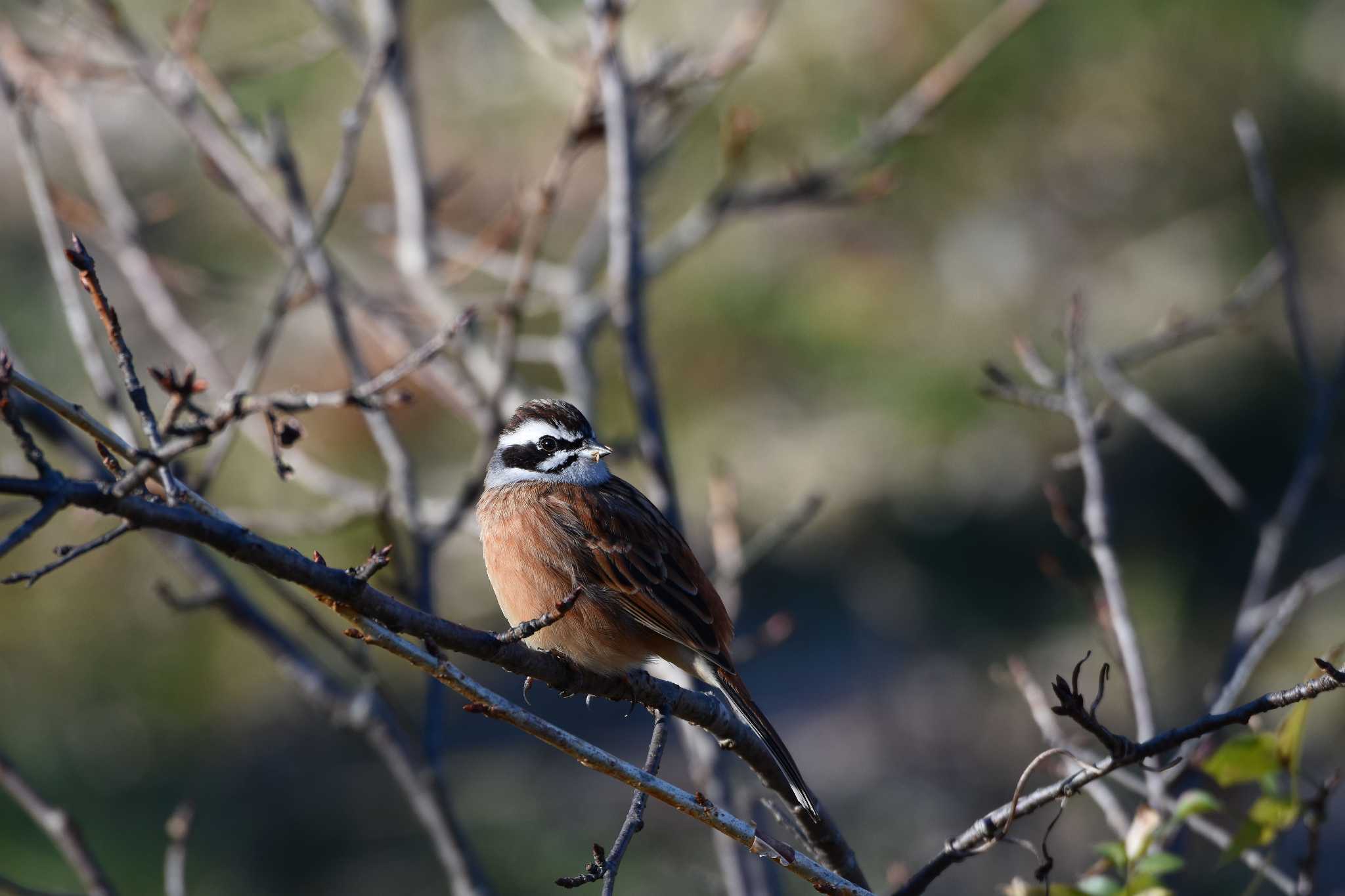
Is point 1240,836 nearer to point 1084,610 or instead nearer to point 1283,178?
point 1084,610

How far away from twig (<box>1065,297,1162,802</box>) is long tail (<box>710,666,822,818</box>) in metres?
0.83

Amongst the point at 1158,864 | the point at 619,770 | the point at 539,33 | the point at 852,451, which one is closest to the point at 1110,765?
the point at 1158,864

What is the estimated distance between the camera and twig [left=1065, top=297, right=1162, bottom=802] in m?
3.10

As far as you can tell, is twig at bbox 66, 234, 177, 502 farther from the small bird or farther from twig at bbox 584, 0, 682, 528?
twig at bbox 584, 0, 682, 528

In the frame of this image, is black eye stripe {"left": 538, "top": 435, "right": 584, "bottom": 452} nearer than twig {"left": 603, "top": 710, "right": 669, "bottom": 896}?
No

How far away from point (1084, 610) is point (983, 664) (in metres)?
0.74

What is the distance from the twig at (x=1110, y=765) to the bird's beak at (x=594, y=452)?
6.08 feet

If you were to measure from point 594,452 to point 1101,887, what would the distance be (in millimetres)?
2084

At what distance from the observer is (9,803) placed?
24.2ft

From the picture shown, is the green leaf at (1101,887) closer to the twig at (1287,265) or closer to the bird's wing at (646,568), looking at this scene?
the bird's wing at (646,568)

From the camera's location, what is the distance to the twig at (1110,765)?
1.88m

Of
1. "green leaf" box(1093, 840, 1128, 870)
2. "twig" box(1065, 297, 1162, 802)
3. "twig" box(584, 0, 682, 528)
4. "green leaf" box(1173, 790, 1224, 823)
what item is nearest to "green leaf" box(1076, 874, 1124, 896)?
"green leaf" box(1093, 840, 1128, 870)

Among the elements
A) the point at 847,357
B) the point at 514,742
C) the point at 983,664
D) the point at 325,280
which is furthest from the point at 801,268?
the point at 325,280

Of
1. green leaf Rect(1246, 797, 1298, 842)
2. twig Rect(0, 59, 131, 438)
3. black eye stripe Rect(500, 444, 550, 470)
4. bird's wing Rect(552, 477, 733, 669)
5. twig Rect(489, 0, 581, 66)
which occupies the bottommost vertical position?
green leaf Rect(1246, 797, 1298, 842)
